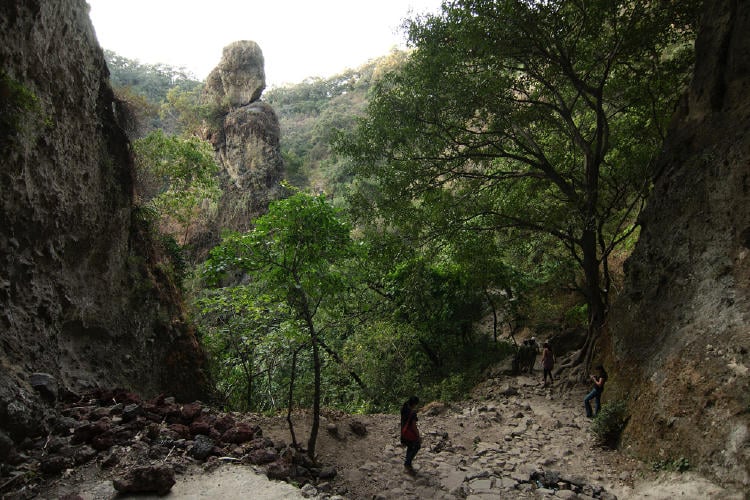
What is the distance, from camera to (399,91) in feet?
33.8

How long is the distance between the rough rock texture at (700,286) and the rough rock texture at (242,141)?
77.1 feet

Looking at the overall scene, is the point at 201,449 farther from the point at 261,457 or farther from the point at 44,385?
the point at 44,385

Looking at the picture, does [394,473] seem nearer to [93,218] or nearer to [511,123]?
[93,218]

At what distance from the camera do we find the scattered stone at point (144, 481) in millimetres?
4617

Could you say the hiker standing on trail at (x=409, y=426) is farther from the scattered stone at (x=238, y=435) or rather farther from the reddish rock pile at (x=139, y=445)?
the scattered stone at (x=238, y=435)

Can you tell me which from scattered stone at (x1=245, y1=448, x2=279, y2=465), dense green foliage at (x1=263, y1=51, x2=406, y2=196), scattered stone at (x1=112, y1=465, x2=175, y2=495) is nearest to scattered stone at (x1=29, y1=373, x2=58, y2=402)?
scattered stone at (x1=112, y1=465, x2=175, y2=495)

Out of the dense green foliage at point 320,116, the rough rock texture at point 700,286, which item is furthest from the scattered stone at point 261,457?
the dense green foliage at point 320,116

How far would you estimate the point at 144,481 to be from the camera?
4.64 metres

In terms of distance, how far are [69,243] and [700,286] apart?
1110 centimetres

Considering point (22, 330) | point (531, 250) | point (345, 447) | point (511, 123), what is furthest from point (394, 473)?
point (531, 250)

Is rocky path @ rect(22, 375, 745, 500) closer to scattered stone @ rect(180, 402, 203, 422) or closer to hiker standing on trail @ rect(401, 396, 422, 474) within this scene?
scattered stone @ rect(180, 402, 203, 422)

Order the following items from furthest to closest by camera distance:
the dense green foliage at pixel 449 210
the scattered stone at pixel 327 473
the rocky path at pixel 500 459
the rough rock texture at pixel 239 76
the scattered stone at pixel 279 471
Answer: the rough rock texture at pixel 239 76 < the dense green foliage at pixel 449 210 < the scattered stone at pixel 327 473 < the rocky path at pixel 500 459 < the scattered stone at pixel 279 471

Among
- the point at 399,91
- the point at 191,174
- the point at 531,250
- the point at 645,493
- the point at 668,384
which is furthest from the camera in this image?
the point at 531,250

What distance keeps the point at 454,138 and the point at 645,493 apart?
8.05 meters
